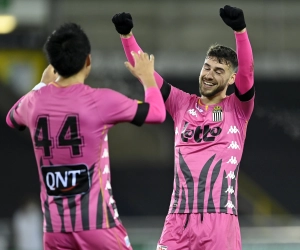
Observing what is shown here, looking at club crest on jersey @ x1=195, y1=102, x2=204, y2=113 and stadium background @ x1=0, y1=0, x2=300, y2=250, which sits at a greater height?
club crest on jersey @ x1=195, y1=102, x2=204, y2=113

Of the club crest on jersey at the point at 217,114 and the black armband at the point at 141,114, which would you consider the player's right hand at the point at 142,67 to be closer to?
the black armband at the point at 141,114

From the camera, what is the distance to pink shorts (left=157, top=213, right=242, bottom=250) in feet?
21.0

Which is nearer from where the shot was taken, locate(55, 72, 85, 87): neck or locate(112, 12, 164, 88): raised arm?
locate(55, 72, 85, 87): neck

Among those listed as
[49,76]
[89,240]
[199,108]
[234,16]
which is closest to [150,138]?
[199,108]

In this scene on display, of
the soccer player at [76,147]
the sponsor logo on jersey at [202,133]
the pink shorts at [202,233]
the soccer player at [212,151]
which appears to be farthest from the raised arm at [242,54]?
the soccer player at [76,147]

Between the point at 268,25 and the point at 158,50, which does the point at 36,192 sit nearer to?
the point at 158,50

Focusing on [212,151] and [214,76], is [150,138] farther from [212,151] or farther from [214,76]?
[212,151]

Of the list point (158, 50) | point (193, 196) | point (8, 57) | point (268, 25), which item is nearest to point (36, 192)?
point (8, 57)

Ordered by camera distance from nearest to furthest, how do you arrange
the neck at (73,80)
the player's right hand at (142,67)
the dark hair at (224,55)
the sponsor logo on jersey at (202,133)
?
the neck at (73,80)
the player's right hand at (142,67)
the sponsor logo on jersey at (202,133)
the dark hair at (224,55)

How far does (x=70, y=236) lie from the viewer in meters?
5.33

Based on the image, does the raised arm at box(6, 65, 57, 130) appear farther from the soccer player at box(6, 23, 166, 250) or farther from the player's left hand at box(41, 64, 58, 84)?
the soccer player at box(6, 23, 166, 250)

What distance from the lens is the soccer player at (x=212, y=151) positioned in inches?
253

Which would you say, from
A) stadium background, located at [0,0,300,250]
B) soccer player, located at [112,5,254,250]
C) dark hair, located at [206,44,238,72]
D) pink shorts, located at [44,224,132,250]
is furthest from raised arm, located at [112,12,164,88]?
stadium background, located at [0,0,300,250]

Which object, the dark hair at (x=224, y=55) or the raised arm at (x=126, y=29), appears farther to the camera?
the dark hair at (x=224, y=55)
